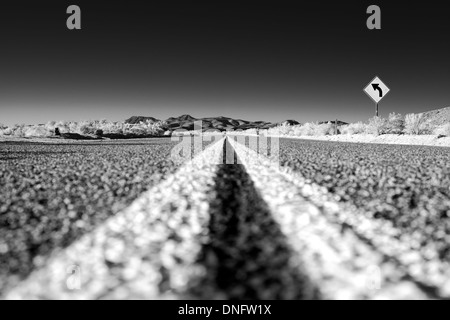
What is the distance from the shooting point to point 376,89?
2395 cm

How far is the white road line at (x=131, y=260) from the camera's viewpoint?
6.27 ft

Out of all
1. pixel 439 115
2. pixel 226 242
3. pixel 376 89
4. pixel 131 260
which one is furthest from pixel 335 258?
pixel 439 115

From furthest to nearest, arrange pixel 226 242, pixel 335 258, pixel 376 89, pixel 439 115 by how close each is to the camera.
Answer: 1. pixel 439 115
2. pixel 376 89
3. pixel 226 242
4. pixel 335 258

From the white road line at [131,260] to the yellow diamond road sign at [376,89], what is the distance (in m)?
23.3

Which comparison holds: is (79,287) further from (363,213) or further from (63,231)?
(363,213)

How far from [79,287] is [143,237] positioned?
827mm

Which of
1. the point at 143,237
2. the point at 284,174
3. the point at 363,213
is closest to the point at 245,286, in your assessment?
the point at 143,237

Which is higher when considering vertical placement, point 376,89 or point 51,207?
point 376,89

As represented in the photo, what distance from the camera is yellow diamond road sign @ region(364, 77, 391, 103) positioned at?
23.6m

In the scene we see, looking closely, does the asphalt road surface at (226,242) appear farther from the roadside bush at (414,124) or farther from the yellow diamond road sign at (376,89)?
the roadside bush at (414,124)

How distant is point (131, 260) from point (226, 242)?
0.71 metres

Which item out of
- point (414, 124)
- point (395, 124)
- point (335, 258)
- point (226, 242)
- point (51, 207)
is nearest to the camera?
point (335, 258)

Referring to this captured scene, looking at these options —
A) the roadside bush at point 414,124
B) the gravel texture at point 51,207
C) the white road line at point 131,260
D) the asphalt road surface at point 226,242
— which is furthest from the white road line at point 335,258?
the roadside bush at point 414,124

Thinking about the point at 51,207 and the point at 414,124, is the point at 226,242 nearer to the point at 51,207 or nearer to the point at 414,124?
the point at 51,207
